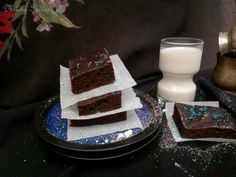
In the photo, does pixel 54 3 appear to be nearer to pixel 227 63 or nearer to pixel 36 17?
pixel 36 17

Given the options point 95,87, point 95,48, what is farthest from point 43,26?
point 95,87

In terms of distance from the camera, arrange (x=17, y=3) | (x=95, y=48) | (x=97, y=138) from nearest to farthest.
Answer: (x=97, y=138), (x=17, y=3), (x=95, y=48)

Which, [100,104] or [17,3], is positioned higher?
[17,3]

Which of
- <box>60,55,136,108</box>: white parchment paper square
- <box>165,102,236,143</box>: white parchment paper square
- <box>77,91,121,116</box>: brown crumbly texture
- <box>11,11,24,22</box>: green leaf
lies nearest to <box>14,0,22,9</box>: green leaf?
<box>11,11,24,22</box>: green leaf

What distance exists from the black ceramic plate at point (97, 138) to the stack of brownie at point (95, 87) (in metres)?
0.05

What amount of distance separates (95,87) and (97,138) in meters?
0.11

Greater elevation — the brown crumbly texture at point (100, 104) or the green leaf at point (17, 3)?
the green leaf at point (17, 3)

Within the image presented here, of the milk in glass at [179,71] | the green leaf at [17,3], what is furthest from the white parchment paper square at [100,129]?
the green leaf at [17,3]

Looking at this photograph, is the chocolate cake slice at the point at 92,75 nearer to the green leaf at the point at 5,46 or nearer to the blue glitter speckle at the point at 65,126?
the blue glitter speckle at the point at 65,126

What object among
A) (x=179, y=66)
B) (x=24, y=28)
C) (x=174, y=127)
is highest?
(x=24, y=28)

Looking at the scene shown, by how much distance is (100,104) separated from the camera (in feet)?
2.11

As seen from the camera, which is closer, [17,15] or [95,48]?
[17,15]

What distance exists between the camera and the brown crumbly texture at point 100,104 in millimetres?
631

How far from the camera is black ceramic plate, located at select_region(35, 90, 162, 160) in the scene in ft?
1.88
